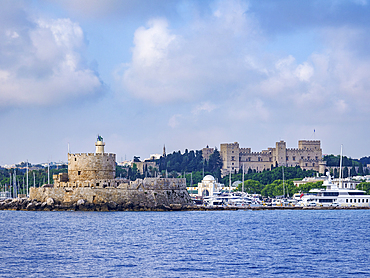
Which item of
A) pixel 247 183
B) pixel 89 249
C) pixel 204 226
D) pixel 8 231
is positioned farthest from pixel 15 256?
pixel 247 183

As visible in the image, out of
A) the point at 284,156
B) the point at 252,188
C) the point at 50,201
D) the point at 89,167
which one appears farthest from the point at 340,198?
the point at 284,156

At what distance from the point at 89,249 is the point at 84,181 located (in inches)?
935

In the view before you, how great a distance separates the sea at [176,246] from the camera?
95.0ft

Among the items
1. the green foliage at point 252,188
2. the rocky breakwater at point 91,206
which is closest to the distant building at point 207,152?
the green foliage at point 252,188

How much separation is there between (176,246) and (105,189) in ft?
72.0

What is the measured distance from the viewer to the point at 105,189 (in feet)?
188

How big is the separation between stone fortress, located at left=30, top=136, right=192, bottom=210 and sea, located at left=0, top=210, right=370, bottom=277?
191 centimetres

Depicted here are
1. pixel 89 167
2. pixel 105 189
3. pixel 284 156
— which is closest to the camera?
pixel 105 189

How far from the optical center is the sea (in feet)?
95.0

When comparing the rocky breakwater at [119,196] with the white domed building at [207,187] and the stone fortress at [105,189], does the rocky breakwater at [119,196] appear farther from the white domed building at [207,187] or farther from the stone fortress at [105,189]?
the white domed building at [207,187]

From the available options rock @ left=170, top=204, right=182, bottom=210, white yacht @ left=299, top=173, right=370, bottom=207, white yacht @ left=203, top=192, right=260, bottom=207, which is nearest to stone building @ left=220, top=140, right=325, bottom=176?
white yacht @ left=203, top=192, right=260, bottom=207

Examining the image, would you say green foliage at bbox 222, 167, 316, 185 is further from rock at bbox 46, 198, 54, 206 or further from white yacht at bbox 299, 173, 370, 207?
rock at bbox 46, 198, 54, 206

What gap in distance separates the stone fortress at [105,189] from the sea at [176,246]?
1.91 metres

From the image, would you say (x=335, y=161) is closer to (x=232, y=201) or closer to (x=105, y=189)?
(x=232, y=201)
